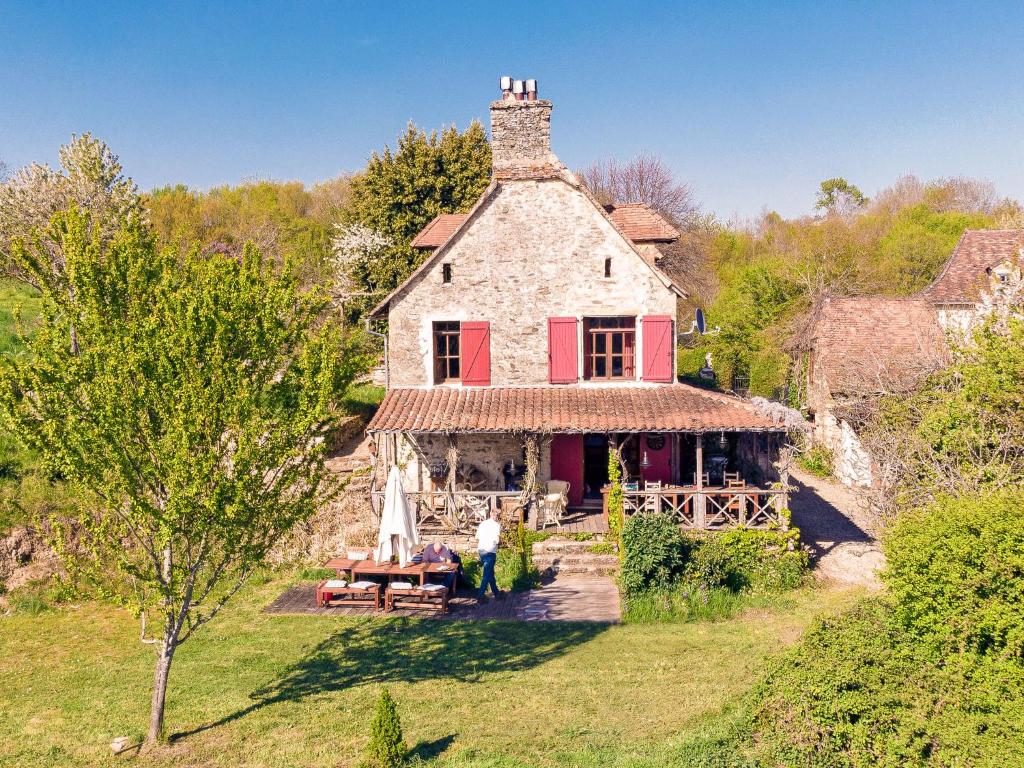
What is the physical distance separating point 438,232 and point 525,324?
4.62m

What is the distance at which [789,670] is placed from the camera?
28.2ft

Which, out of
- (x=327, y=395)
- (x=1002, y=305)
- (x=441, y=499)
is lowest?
(x=441, y=499)

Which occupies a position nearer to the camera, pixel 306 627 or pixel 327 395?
pixel 327 395

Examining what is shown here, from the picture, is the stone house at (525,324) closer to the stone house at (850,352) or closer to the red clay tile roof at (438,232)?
the red clay tile roof at (438,232)

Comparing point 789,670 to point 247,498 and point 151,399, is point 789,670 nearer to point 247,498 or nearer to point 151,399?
point 247,498

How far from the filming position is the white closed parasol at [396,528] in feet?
47.7

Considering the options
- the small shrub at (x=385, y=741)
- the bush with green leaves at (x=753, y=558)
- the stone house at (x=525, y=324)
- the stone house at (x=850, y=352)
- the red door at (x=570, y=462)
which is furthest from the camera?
the stone house at (x=850, y=352)

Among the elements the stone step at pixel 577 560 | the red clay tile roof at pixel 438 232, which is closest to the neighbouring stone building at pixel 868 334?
the stone step at pixel 577 560

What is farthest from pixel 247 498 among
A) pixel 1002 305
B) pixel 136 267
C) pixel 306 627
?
pixel 1002 305

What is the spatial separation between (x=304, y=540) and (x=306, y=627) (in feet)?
15.1

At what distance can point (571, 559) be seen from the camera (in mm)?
16719

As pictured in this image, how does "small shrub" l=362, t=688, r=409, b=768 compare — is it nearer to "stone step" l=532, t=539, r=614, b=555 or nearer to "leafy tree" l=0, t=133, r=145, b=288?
"stone step" l=532, t=539, r=614, b=555

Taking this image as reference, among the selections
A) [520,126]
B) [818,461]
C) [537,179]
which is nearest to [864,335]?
Answer: [818,461]

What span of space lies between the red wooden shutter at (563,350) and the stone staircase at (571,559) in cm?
441
